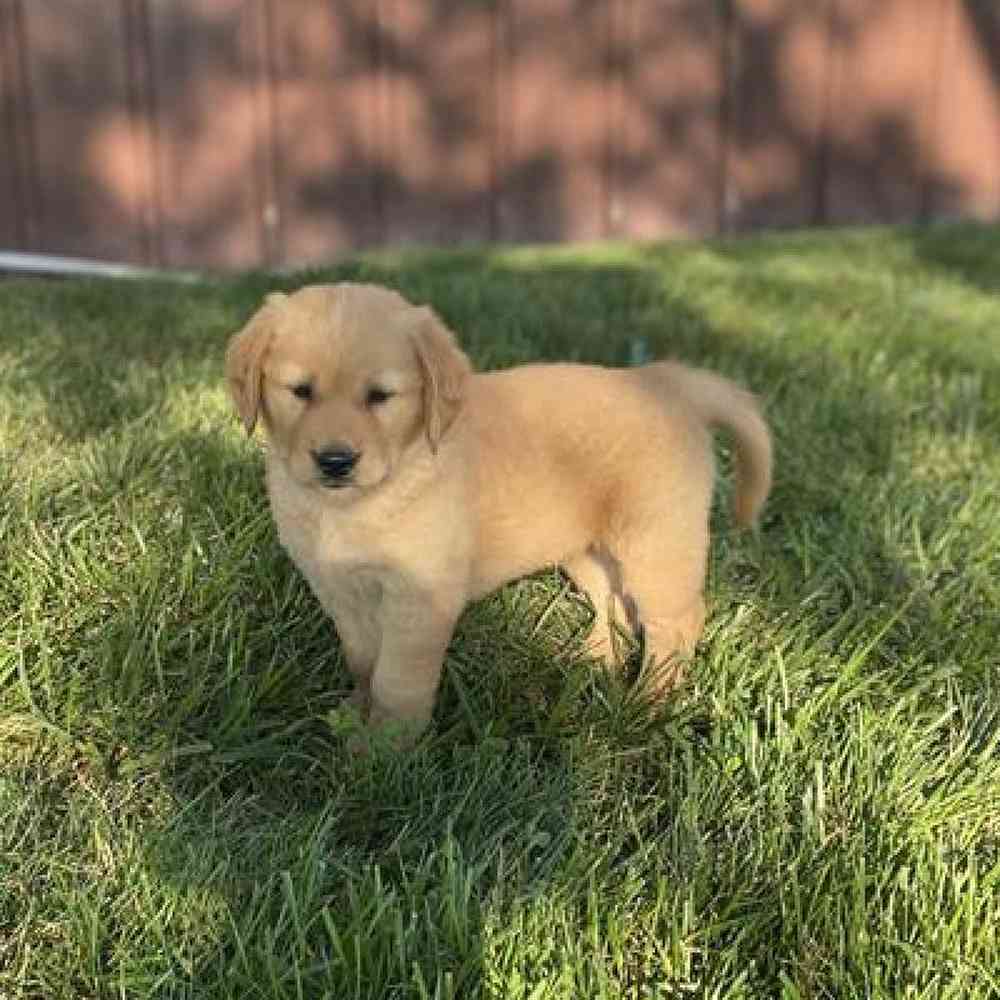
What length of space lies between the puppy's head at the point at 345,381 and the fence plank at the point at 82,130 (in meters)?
5.12

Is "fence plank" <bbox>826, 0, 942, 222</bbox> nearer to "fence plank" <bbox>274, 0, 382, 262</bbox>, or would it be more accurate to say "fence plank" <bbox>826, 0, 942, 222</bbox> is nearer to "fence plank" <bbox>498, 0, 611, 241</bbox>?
"fence plank" <bbox>498, 0, 611, 241</bbox>

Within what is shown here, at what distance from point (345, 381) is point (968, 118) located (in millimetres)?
7124

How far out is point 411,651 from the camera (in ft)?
6.64

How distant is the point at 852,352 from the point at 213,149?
4000 millimetres

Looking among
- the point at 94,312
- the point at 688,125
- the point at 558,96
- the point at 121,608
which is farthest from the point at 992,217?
the point at 121,608

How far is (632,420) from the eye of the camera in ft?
7.28

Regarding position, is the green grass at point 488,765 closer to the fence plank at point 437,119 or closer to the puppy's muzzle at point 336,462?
the puppy's muzzle at point 336,462

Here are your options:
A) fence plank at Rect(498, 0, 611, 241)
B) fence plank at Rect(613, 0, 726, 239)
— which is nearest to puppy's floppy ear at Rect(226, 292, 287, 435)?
fence plank at Rect(498, 0, 611, 241)

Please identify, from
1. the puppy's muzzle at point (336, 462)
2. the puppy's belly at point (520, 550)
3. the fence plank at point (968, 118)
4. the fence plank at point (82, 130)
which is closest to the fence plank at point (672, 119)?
the fence plank at point (968, 118)

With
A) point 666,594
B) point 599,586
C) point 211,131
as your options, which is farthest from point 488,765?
point 211,131

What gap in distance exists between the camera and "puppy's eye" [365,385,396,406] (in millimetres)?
1883

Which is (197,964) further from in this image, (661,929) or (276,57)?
(276,57)

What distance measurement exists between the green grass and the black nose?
41cm

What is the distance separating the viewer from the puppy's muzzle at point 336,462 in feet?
5.96
